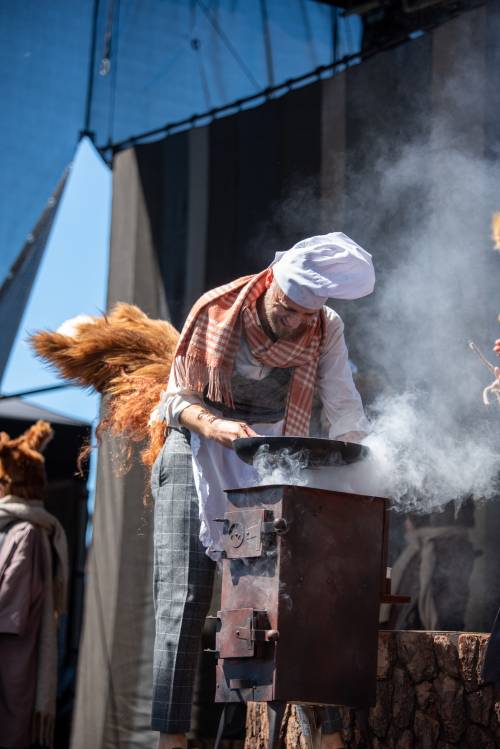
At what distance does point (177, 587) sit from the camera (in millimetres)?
3098

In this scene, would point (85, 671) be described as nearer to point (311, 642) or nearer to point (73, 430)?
point (73, 430)

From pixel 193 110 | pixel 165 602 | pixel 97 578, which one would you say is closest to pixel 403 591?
pixel 97 578

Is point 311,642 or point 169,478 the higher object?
point 169,478

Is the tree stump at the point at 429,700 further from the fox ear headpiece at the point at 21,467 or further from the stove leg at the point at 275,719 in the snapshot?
the fox ear headpiece at the point at 21,467

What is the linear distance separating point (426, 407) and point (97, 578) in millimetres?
2104

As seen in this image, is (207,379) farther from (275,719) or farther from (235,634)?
(275,719)

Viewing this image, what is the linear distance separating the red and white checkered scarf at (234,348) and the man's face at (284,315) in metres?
0.03

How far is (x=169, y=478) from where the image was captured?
3225mm

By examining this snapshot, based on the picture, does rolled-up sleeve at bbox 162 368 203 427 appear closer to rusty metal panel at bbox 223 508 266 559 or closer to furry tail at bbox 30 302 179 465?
rusty metal panel at bbox 223 508 266 559

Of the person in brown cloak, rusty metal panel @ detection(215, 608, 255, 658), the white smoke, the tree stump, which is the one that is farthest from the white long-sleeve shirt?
the person in brown cloak

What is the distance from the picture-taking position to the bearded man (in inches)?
117

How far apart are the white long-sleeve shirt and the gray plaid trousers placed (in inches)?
5.7

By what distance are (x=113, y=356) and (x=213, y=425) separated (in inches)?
42.7

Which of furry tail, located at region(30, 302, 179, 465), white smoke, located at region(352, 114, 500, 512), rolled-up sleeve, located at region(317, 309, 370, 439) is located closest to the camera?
rolled-up sleeve, located at region(317, 309, 370, 439)
